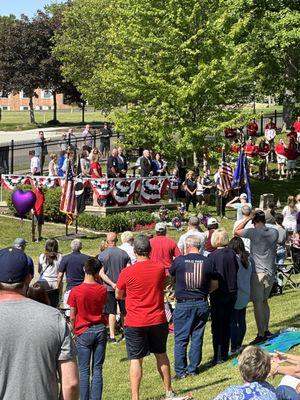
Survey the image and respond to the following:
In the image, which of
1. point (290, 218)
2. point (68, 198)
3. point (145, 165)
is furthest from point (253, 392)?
point (145, 165)

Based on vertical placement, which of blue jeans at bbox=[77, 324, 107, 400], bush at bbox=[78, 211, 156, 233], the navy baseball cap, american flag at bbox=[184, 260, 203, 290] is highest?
the navy baseball cap

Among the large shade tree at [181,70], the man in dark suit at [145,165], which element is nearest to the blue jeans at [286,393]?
the man in dark suit at [145,165]

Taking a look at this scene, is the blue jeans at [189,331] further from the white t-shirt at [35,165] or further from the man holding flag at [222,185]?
the white t-shirt at [35,165]

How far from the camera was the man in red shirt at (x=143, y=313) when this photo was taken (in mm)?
9727

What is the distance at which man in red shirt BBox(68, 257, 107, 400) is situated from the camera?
968 centimetres

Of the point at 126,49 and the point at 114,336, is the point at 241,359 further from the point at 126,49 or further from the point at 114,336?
the point at 126,49

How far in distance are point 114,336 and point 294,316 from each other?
280 cm

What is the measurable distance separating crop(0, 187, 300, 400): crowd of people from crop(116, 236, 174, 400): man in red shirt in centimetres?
1

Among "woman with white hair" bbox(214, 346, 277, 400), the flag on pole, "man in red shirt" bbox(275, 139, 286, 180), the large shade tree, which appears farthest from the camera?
"man in red shirt" bbox(275, 139, 286, 180)

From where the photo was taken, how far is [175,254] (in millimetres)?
13250

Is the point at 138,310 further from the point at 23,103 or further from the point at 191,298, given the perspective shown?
the point at 23,103

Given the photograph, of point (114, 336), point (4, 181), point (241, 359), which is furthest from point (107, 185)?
point (241, 359)

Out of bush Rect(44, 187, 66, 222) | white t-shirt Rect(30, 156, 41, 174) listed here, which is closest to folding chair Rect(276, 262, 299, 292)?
bush Rect(44, 187, 66, 222)

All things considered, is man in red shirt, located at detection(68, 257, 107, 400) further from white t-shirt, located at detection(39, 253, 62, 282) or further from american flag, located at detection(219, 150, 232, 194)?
american flag, located at detection(219, 150, 232, 194)
